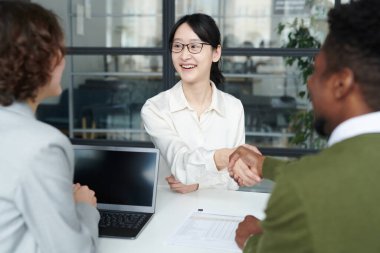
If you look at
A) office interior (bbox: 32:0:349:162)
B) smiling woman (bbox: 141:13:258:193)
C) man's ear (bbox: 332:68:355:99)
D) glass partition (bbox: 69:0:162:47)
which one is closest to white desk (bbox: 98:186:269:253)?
smiling woman (bbox: 141:13:258:193)

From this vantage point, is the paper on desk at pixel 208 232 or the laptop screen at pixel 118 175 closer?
the paper on desk at pixel 208 232

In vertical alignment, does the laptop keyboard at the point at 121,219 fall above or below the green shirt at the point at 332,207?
below

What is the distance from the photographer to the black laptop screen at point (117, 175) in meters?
1.69

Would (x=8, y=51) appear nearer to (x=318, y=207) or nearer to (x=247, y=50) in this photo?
(x=318, y=207)

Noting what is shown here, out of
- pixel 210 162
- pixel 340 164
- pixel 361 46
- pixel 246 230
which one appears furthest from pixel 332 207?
pixel 210 162

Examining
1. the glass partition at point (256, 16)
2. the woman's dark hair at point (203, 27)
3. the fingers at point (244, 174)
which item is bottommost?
the fingers at point (244, 174)

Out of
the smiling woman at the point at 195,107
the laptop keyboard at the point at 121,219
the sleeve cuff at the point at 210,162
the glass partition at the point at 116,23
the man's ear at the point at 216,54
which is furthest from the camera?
the glass partition at the point at 116,23

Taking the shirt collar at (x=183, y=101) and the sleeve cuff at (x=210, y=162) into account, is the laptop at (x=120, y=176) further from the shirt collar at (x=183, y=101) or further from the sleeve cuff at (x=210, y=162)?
the shirt collar at (x=183, y=101)

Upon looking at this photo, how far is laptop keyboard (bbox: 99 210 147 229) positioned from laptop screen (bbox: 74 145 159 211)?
60 mm

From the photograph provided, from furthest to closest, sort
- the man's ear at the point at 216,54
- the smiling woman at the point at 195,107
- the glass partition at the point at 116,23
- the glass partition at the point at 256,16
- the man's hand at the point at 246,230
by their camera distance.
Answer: the glass partition at the point at 116,23, the glass partition at the point at 256,16, the man's ear at the point at 216,54, the smiling woman at the point at 195,107, the man's hand at the point at 246,230

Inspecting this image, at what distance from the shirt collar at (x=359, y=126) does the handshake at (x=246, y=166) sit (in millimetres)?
791

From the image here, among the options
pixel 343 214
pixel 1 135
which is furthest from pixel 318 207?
pixel 1 135

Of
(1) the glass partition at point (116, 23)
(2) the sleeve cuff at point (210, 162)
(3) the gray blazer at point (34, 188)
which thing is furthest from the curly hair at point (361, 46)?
(1) the glass partition at point (116, 23)

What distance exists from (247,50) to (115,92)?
56.8 inches
